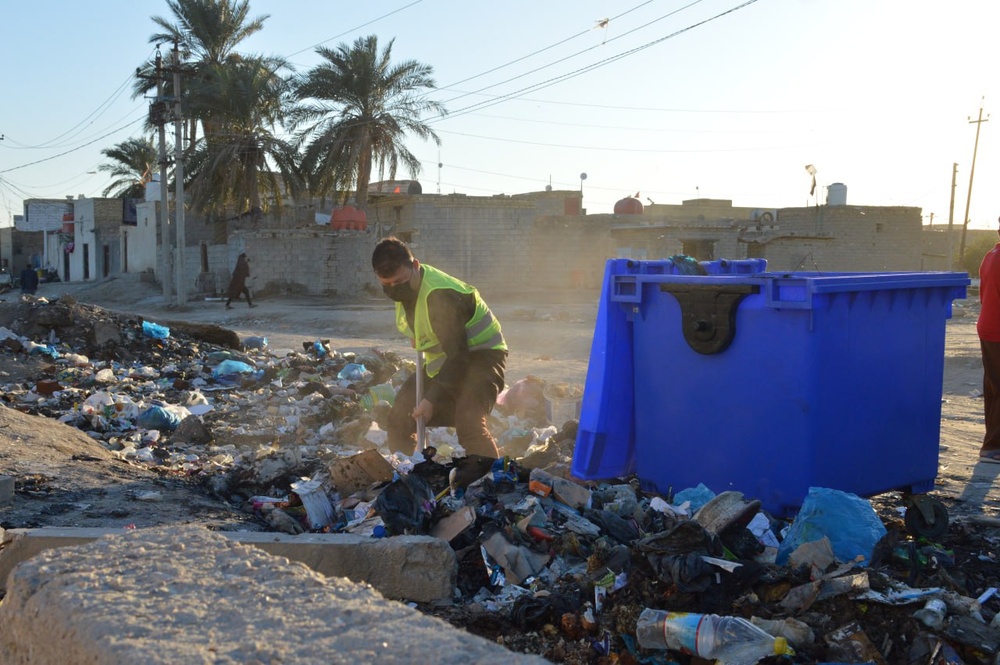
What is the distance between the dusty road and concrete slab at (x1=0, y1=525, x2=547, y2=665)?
3.65 m

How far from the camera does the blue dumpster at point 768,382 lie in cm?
398

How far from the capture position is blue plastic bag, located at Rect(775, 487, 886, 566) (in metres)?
3.54

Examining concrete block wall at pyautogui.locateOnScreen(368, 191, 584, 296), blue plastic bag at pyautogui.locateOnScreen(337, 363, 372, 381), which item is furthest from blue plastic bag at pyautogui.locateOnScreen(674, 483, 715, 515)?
concrete block wall at pyautogui.locateOnScreen(368, 191, 584, 296)

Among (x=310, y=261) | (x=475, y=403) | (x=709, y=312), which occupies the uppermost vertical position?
(x=709, y=312)

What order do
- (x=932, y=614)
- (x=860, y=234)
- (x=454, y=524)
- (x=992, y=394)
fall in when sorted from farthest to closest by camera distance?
(x=860, y=234)
(x=992, y=394)
(x=454, y=524)
(x=932, y=614)

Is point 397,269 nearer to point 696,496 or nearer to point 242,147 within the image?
point 696,496

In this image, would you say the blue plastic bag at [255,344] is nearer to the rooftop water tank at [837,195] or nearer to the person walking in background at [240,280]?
the person walking in background at [240,280]

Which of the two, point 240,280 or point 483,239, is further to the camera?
point 483,239

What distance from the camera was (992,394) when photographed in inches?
240

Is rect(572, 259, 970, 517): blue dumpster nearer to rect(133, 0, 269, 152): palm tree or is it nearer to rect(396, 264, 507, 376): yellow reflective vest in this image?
rect(396, 264, 507, 376): yellow reflective vest

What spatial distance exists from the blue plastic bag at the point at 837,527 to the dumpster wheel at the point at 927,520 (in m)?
0.43

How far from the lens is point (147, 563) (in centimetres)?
226

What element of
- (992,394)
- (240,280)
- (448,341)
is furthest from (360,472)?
(240,280)

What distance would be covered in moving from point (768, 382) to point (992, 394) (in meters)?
2.90
